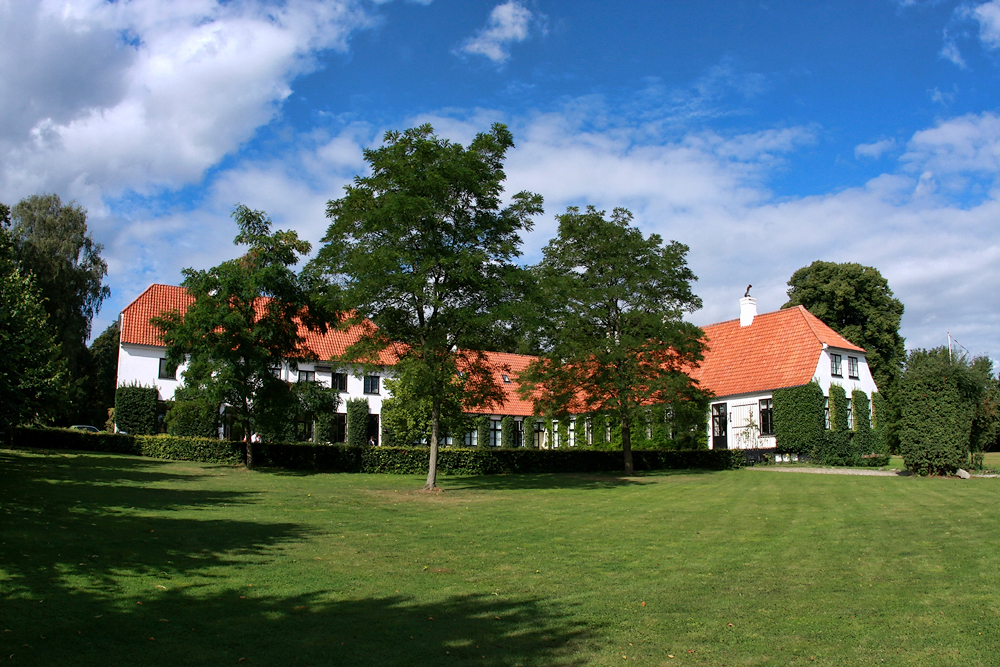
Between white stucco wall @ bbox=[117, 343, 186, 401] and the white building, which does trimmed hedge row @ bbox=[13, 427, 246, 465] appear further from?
the white building

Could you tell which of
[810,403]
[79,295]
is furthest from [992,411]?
[79,295]

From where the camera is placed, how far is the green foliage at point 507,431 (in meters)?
45.6

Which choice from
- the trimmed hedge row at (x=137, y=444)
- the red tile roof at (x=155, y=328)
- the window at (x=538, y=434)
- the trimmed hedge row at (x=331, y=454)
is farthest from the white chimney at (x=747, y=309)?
the trimmed hedge row at (x=137, y=444)

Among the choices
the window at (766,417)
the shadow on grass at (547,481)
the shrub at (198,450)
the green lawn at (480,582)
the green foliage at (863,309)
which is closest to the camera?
the green lawn at (480,582)

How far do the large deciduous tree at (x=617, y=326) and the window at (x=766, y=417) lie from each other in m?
12.0

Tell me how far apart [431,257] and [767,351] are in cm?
2918

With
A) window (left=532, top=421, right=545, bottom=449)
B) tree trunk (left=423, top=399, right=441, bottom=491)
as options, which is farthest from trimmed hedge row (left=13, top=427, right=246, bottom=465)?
window (left=532, top=421, right=545, bottom=449)

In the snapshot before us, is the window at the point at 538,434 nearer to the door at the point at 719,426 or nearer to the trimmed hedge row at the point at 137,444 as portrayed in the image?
the door at the point at 719,426

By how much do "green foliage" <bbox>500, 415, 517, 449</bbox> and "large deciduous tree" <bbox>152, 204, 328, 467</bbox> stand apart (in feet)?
65.8

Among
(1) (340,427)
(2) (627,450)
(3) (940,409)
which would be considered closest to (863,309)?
(3) (940,409)

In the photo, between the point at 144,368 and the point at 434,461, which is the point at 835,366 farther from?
the point at 144,368

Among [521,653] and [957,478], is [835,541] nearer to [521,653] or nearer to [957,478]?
[521,653]

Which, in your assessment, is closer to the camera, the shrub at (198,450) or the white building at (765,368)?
the shrub at (198,450)

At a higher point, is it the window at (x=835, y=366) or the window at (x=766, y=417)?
the window at (x=835, y=366)
